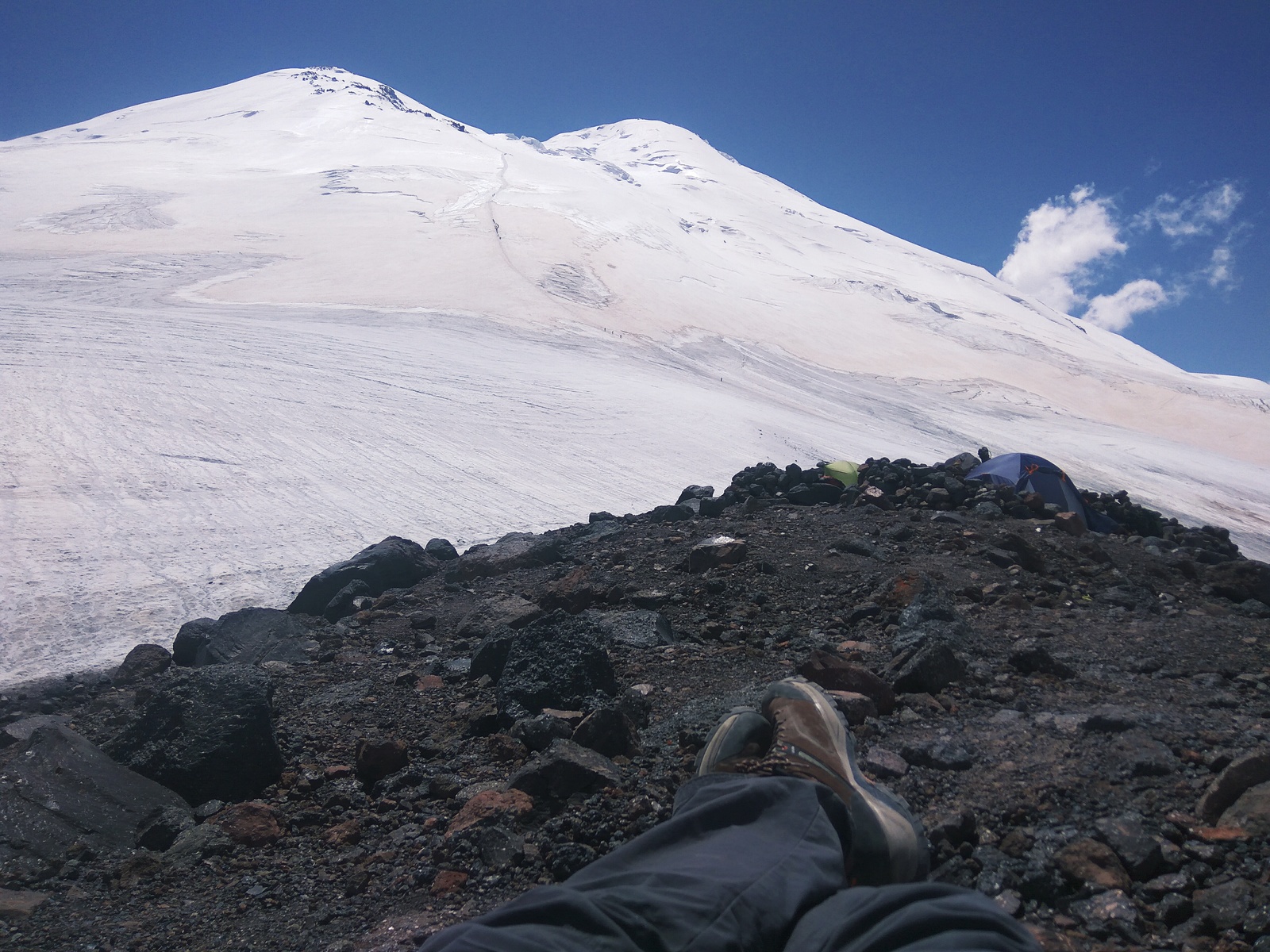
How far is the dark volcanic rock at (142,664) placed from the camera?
12.8 feet

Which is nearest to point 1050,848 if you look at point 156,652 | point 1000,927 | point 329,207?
point 1000,927

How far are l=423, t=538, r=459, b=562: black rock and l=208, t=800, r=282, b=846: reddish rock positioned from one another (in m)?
3.26

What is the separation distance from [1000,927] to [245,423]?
947 cm

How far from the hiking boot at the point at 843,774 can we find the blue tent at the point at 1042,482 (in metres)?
5.92

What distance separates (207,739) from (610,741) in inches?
55.8

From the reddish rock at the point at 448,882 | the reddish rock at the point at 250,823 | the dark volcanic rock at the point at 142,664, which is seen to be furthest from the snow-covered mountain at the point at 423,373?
the reddish rock at the point at 448,882

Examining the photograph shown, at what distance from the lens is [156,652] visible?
4.04 meters

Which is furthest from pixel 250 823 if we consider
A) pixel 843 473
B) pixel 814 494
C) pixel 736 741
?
pixel 843 473

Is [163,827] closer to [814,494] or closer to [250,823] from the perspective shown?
[250,823]

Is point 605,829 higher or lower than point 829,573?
lower

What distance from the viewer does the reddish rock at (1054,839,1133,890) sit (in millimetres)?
1915

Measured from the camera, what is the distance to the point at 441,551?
5902 mm

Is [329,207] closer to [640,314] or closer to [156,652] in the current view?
[640,314]

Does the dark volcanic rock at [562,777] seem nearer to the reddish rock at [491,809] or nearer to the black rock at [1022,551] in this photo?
the reddish rock at [491,809]
